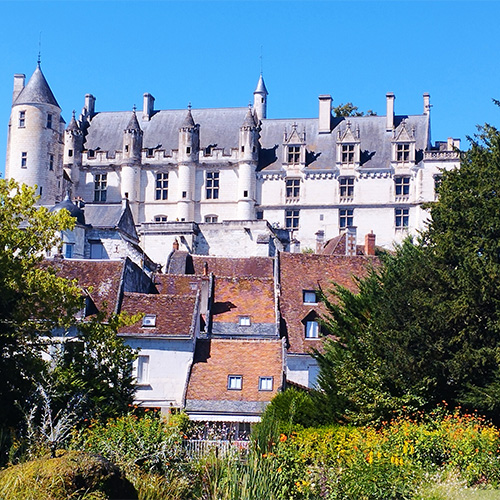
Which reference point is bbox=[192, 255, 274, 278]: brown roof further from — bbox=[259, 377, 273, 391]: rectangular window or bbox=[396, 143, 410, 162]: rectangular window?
bbox=[396, 143, 410, 162]: rectangular window

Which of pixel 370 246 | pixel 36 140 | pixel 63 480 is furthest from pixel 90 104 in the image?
pixel 63 480

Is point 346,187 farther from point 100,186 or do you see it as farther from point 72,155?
point 72,155

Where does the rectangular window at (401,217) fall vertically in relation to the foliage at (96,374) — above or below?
above

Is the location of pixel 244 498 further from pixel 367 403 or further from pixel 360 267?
pixel 360 267

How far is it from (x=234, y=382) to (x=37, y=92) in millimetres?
35622

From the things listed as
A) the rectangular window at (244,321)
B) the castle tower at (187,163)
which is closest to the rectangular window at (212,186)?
the castle tower at (187,163)

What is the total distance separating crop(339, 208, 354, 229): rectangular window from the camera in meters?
57.2

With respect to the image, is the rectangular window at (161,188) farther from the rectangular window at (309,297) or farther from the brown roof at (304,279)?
the rectangular window at (309,297)

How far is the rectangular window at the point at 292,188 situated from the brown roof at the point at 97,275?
28047 mm

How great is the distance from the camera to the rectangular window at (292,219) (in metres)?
57.6

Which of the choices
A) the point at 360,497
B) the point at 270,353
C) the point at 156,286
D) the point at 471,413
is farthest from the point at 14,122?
the point at 360,497

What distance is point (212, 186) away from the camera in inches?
2325

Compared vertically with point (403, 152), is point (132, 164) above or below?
below

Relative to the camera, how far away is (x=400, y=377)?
62.5 ft
